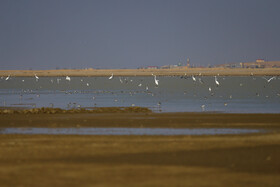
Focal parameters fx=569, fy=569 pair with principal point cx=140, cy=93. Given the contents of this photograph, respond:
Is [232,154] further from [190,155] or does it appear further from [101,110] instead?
[101,110]

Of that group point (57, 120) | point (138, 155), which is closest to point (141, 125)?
point (57, 120)

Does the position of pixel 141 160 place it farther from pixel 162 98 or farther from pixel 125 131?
pixel 162 98

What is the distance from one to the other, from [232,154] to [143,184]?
379cm

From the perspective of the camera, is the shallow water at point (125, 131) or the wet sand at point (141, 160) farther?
the shallow water at point (125, 131)

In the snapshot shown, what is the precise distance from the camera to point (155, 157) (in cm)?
1404

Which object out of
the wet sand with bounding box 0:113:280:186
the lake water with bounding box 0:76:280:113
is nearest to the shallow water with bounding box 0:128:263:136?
the wet sand with bounding box 0:113:280:186

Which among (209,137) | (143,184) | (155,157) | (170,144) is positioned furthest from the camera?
(209,137)

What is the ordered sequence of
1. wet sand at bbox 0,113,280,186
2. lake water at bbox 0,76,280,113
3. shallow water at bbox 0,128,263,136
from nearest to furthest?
wet sand at bbox 0,113,280,186 < shallow water at bbox 0,128,263,136 < lake water at bbox 0,76,280,113

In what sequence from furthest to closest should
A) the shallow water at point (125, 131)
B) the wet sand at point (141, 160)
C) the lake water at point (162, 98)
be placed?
the lake water at point (162, 98) → the shallow water at point (125, 131) → the wet sand at point (141, 160)

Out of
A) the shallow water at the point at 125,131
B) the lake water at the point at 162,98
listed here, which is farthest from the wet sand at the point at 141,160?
the lake water at the point at 162,98

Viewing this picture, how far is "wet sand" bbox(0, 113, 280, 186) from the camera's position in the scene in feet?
38.3

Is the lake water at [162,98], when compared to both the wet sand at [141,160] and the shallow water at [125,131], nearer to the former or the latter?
the shallow water at [125,131]

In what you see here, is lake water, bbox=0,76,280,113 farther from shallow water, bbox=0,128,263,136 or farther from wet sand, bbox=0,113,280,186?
wet sand, bbox=0,113,280,186

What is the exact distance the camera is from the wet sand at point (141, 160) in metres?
11.7
